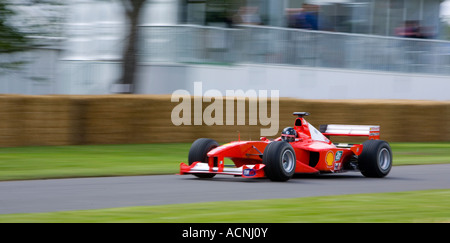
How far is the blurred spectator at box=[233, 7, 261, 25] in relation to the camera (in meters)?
22.1

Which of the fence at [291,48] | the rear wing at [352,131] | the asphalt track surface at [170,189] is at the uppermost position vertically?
the fence at [291,48]

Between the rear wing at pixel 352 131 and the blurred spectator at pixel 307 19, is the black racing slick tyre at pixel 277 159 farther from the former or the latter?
the blurred spectator at pixel 307 19

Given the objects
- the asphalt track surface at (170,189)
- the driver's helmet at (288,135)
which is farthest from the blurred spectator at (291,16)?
the driver's helmet at (288,135)

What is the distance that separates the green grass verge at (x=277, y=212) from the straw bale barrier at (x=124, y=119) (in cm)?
570

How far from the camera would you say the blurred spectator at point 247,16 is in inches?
872

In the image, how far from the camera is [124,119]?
16.9 metres

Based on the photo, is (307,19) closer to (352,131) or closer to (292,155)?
(352,131)

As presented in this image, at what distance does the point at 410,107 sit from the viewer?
21500mm

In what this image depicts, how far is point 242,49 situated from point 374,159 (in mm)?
11419

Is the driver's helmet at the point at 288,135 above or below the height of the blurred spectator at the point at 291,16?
below

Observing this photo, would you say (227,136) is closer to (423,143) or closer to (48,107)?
(48,107)

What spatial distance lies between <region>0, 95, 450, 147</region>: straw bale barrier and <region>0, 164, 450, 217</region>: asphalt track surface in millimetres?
3401
